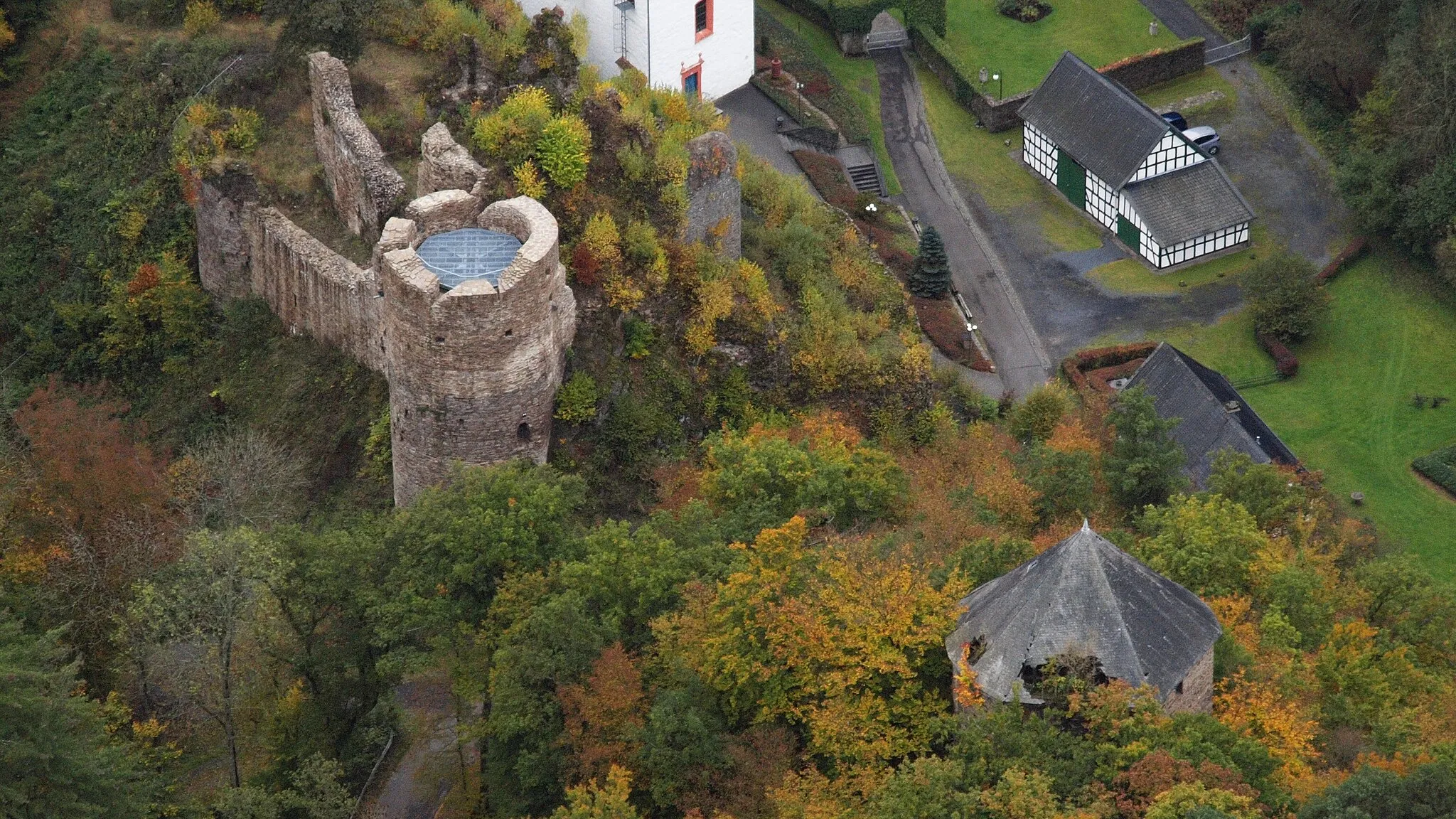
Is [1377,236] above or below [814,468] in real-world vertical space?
below

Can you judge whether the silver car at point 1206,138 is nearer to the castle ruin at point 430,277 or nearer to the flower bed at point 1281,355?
the flower bed at point 1281,355

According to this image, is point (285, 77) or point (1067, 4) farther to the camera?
point (1067, 4)

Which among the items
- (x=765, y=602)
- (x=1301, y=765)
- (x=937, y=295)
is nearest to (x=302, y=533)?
(x=765, y=602)

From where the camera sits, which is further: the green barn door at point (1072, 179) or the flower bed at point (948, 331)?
the green barn door at point (1072, 179)

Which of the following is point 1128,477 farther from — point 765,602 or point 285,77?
point 285,77

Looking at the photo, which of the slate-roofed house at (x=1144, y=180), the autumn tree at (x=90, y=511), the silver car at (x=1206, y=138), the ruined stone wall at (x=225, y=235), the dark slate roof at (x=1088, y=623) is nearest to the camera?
the dark slate roof at (x=1088, y=623)

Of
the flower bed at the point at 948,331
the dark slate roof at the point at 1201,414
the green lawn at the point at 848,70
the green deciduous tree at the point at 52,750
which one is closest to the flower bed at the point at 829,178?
the green lawn at the point at 848,70
